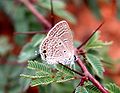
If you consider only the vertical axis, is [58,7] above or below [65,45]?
above

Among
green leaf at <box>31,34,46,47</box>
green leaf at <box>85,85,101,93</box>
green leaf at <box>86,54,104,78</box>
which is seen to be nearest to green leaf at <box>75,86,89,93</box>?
green leaf at <box>85,85,101,93</box>

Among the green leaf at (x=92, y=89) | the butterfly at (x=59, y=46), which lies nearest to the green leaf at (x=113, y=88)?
the green leaf at (x=92, y=89)

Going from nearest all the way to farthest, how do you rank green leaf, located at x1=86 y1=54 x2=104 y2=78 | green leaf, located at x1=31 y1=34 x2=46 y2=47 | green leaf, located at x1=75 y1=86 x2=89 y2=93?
green leaf, located at x1=75 y1=86 x2=89 y2=93 → green leaf, located at x1=86 y1=54 x2=104 y2=78 → green leaf, located at x1=31 y1=34 x2=46 y2=47

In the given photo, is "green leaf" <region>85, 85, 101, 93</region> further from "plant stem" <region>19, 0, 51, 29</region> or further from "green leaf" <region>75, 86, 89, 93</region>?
"plant stem" <region>19, 0, 51, 29</region>

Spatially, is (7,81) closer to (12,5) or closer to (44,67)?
(12,5)

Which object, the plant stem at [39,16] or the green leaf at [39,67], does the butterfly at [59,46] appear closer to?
the green leaf at [39,67]

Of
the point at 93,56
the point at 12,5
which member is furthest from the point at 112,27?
the point at 93,56
